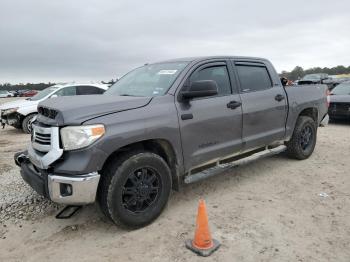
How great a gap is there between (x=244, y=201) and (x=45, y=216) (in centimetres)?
252

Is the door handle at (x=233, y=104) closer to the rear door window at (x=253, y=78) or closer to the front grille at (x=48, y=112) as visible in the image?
the rear door window at (x=253, y=78)

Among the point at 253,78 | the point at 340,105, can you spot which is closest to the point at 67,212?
the point at 253,78

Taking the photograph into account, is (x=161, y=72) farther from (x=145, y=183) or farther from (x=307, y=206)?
(x=307, y=206)

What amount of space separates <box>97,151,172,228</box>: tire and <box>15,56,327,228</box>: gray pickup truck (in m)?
0.01

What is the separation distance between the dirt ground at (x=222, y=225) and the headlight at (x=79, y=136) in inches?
41.3

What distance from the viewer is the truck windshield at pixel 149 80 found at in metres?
4.31

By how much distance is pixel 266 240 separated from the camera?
3467mm

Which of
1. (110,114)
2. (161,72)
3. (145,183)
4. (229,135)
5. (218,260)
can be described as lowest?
(218,260)

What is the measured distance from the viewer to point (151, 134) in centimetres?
377

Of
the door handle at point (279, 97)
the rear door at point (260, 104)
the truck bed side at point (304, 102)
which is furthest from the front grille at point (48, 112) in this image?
the truck bed side at point (304, 102)

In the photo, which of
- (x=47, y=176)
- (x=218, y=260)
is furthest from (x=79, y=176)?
(x=218, y=260)

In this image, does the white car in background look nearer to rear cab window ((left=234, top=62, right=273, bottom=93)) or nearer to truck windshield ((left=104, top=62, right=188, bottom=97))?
truck windshield ((left=104, top=62, right=188, bottom=97))

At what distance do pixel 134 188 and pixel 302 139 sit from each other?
3.81m

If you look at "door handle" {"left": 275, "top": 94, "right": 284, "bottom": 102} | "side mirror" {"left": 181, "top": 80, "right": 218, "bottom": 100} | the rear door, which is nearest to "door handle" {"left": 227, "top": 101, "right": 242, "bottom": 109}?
Result: the rear door
